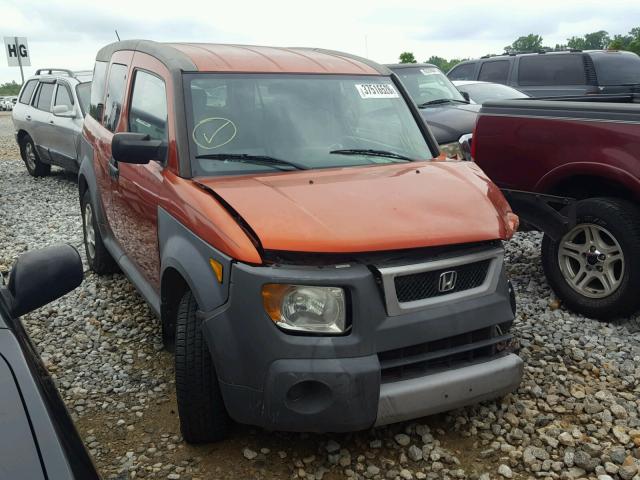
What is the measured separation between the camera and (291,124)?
12.1 ft

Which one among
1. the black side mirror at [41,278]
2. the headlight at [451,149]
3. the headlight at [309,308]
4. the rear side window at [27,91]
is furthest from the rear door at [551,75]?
the black side mirror at [41,278]

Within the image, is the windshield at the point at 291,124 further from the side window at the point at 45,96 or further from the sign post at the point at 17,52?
the sign post at the point at 17,52

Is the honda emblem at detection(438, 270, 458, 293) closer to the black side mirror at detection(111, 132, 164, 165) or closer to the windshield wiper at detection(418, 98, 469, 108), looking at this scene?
the black side mirror at detection(111, 132, 164, 165)

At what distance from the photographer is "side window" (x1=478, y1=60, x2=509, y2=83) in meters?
12.8

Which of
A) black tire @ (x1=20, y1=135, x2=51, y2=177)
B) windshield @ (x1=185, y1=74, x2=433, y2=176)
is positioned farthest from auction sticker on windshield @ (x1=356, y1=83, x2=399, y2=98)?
black tire @ (x1=20, y1=135, x2=51, y2=177)

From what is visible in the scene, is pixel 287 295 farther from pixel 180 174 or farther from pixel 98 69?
pixel 98 69

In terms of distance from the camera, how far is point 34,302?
85.8 inches

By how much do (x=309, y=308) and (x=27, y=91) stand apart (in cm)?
1176

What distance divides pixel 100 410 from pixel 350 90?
8.04 ft

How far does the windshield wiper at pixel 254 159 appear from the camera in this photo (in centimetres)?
346

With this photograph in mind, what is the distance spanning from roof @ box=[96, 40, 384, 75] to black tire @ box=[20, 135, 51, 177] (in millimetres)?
8477

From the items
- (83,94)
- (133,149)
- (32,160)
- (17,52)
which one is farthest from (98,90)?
(17,52)

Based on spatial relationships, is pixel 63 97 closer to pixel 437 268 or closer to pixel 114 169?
pixel 114 169

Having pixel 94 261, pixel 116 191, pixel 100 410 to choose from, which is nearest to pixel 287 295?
pixel 100 410
